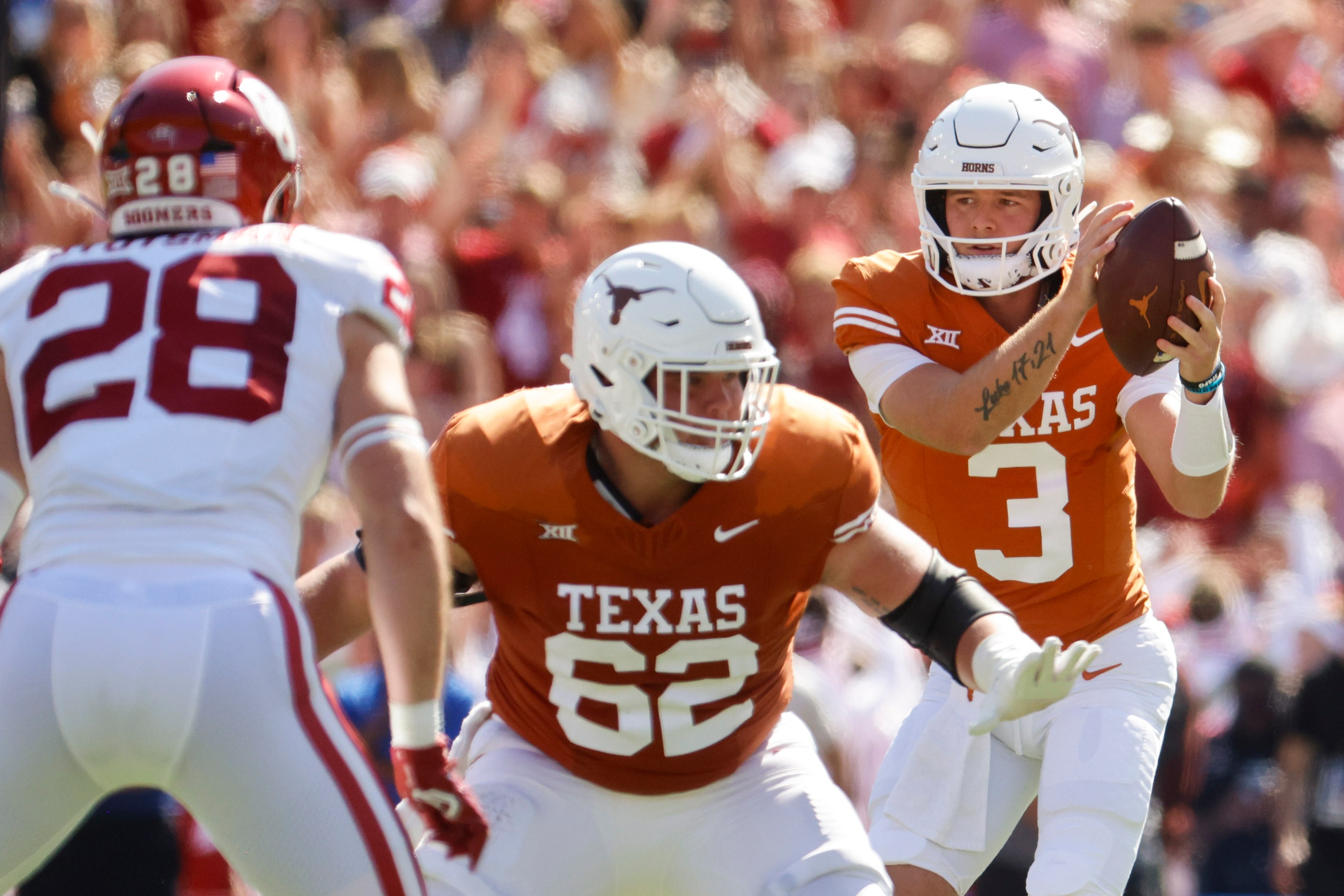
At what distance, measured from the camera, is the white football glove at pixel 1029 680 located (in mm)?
3266

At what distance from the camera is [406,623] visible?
3.06 metres

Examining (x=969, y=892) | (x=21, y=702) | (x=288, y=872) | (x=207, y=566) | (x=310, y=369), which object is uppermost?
Answer: (x=310, y=369)

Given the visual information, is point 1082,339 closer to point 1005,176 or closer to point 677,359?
point 1005,176

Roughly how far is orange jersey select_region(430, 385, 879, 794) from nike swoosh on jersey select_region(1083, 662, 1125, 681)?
84cm

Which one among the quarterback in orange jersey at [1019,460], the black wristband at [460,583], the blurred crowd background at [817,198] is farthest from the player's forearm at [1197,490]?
the blurred crowd background at [817,198]

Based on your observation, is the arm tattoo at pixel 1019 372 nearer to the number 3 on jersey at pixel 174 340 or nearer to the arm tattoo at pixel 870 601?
the arm tattoo at pixel 870 601

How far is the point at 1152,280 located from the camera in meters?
3.77

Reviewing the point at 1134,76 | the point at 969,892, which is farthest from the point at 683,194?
the point at 969,892

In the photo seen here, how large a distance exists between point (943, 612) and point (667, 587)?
53 cm

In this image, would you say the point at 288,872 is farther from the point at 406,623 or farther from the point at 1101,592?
the point at 1101,592

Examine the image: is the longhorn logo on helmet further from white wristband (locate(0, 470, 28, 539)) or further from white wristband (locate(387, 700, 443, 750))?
white wristband (locate(0, 470, 28, 539))

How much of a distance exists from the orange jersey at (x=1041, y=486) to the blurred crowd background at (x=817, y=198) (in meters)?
1.55

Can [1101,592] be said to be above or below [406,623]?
below

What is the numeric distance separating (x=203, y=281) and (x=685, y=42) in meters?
6.32
